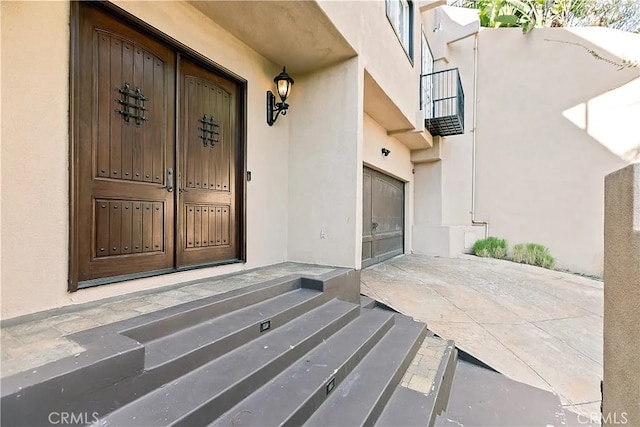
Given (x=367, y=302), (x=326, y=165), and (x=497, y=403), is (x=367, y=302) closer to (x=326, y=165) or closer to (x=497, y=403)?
(x=497, y=403)

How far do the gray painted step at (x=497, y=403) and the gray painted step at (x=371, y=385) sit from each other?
1.38 ft

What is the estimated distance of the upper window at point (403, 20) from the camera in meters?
5.08

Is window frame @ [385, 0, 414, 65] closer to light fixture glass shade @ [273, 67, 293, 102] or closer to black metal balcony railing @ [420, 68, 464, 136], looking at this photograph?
black metal balcony railing @ [420, 68, 464, 136]

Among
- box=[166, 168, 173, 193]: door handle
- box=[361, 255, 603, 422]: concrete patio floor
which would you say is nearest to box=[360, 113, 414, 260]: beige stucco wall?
box=[361, 255, 603, 422]: concrete patio floor

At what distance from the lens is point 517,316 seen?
3641 mm

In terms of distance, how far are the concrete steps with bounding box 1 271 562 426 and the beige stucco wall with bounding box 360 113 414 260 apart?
11.4ft

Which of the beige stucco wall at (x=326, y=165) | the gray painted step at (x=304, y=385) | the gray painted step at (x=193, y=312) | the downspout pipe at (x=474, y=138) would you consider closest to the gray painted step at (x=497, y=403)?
the gray painted step at (x=304, y=385)

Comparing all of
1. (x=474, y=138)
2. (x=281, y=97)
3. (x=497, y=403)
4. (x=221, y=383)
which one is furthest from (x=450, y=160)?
(x=221, y=383)

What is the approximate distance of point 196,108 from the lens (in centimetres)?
309

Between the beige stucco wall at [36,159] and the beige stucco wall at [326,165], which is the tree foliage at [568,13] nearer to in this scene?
the beige stucco wall at [326,165]

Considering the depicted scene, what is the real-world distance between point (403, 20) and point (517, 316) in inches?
225

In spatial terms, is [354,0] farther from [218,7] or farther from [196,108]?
[196,108]

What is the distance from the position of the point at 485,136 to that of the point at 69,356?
950cm

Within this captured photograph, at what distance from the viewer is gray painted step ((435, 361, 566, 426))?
6.68ft
